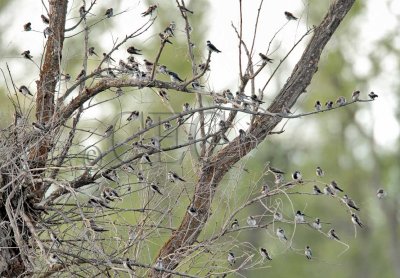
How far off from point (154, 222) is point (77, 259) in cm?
90

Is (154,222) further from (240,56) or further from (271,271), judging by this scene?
(271,271)

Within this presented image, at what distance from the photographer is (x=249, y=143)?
9.04 metres

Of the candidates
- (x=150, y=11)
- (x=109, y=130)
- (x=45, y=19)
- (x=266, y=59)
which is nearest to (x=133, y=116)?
(x=109, y=130)

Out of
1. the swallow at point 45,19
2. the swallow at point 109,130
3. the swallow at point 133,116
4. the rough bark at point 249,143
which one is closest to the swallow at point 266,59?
the rough bark at point 249,143

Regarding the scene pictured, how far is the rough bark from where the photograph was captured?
29.0ft

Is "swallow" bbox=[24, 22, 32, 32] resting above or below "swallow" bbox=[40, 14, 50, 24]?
below

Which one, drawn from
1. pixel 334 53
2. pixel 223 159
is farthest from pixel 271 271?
pixel 223 159

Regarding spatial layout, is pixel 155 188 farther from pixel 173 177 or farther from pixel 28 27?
pixel 28 27

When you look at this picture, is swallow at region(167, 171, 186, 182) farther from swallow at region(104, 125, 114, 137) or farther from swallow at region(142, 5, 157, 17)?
swallow at region(142, 5, 157, 17)

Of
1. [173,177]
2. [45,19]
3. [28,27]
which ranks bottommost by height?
[173,177]

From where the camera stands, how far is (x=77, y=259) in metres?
8.02

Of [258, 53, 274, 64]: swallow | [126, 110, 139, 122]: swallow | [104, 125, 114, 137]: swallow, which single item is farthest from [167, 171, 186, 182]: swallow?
[258, 53, 274, 64]: swallow

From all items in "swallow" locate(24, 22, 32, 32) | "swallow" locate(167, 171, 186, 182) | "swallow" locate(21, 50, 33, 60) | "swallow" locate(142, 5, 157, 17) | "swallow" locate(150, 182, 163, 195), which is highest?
"swallow" locate(142, 5, 157, 17)

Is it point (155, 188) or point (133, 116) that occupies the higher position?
point (133, 116)
